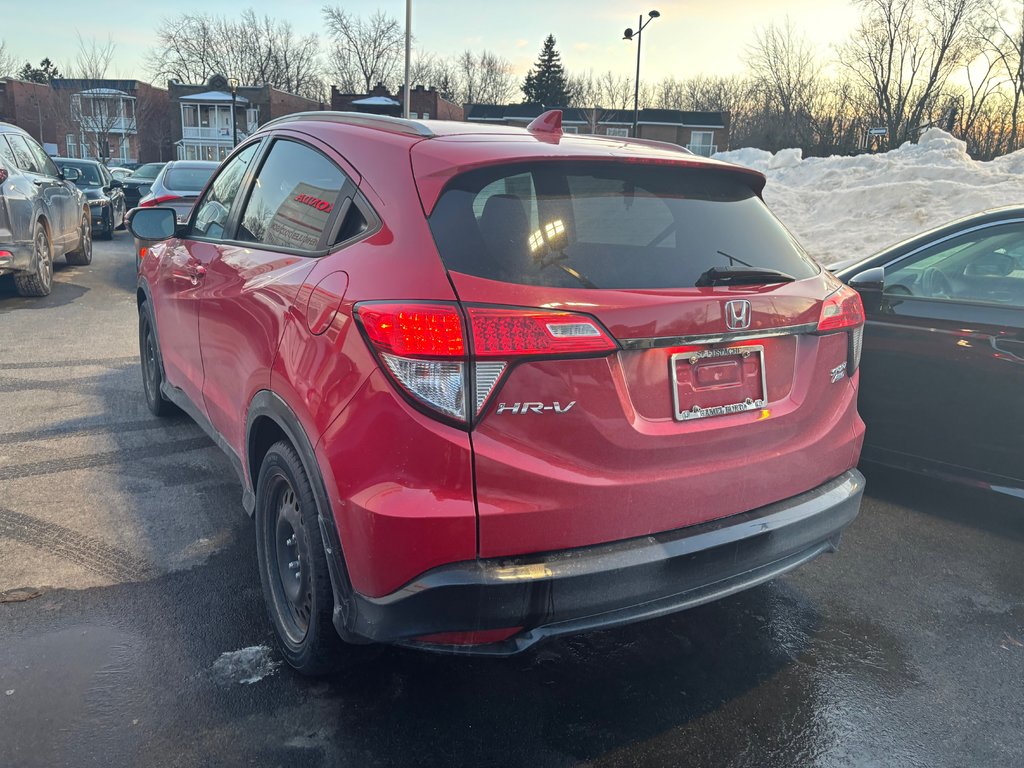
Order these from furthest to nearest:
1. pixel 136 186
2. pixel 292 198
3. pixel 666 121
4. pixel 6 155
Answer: pixel 666 121 < pixel 136 186 < pixel 6 155 < pixel 292 198

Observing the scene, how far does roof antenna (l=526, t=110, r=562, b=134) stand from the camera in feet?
9.89

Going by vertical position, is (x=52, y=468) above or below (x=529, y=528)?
below

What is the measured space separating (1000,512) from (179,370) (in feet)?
15.1

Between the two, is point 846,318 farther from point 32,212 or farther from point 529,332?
point 32,212

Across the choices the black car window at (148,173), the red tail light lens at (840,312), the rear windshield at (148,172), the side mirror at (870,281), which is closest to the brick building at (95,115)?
the rear windshield at (148,172)

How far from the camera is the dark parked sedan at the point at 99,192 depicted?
1691 cm

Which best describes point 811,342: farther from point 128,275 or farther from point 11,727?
point 128,275

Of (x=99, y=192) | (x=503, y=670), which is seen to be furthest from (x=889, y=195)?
(x=99, y=192)

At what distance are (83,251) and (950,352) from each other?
12936mm

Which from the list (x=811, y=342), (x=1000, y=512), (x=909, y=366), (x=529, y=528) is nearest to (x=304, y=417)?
(x=529, y=528)

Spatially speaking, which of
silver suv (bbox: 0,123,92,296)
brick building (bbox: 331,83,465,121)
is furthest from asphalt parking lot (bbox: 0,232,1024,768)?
brick building (bbox: 331,83,465,121)

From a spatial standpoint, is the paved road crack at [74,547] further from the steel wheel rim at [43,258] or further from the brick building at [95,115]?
the brick building at [95,115]

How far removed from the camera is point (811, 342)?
265 centimetres

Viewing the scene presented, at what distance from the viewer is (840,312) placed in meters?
2.79
